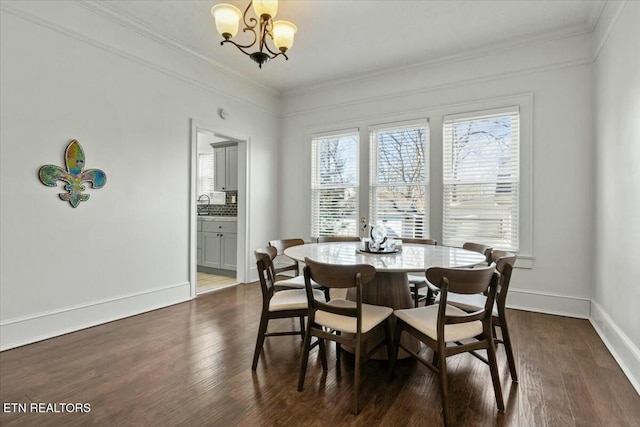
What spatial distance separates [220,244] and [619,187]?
5.31 meters

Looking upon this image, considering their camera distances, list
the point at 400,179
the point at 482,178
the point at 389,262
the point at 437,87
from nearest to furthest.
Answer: the point at 389,262 → the point at 482,178 → the point at 437,87 → the point at 400,179

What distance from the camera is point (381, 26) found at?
11.9 feet

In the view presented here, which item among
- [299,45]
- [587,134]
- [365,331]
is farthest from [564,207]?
[299,45]

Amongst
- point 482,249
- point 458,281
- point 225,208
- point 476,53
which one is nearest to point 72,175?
point 225,208

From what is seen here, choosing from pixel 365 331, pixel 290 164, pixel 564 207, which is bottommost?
pixel 365 331

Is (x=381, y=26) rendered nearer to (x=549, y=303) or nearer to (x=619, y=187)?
(x=619, y=187)

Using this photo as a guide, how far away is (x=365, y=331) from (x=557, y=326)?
251cm

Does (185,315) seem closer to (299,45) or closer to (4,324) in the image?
(4,324)

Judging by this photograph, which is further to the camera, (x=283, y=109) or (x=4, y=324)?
(x=283, y=109)

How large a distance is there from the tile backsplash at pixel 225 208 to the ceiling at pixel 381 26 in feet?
7.85

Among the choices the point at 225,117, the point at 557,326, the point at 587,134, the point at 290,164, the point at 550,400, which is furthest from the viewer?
the point at 290,164

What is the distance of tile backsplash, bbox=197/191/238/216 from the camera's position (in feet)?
20.5

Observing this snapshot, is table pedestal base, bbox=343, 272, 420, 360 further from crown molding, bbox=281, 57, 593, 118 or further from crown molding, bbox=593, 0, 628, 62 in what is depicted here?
crown molding, bbox=281, 57, 593, 118

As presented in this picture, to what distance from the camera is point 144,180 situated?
379 centimetres
